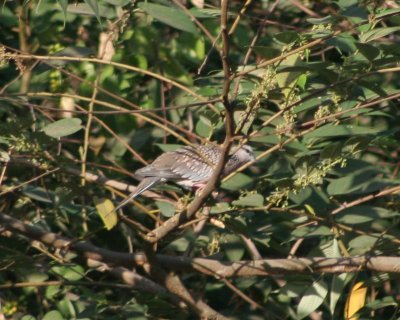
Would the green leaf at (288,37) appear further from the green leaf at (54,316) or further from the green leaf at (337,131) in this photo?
the green leaf at (54,316)

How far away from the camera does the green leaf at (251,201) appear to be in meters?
3.66

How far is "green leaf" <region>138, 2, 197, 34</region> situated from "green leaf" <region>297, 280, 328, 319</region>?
126 cm

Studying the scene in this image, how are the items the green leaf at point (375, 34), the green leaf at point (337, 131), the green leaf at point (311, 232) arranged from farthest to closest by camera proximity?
1. the green leaf at point (311, 232)
2. the green leaf at point (337, 131)
3. the green leaf at point (375, 34)

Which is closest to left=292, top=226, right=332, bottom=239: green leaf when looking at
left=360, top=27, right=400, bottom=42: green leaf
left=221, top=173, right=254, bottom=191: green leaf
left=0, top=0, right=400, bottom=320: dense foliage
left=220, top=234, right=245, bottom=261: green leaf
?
left=0, top=0, right=400, bottom=320: dense foliage

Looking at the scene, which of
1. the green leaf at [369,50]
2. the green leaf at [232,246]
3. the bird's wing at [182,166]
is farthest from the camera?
the bird's wing at [182,166]

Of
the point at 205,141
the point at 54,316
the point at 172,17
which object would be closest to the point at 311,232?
the point at 205,141

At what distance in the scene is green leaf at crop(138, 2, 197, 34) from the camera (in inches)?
128

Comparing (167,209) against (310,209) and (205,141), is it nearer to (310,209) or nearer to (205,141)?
(310,209)

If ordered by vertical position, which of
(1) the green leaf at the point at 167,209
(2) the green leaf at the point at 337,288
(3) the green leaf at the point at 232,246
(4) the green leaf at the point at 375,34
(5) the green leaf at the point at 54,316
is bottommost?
(5) the green leaf at the point at 54,316

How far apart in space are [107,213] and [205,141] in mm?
622

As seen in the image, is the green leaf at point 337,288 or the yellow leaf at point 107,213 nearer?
the yellow leaf at point 107,213

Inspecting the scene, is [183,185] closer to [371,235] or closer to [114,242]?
[114,242]

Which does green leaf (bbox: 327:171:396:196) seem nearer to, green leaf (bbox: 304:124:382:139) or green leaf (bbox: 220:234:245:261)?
green leaf (bbox: 304:124:382:139)

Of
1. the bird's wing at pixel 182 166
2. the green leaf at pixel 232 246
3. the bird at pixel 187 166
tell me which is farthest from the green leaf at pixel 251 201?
the bird's wing at pixel 182 166
